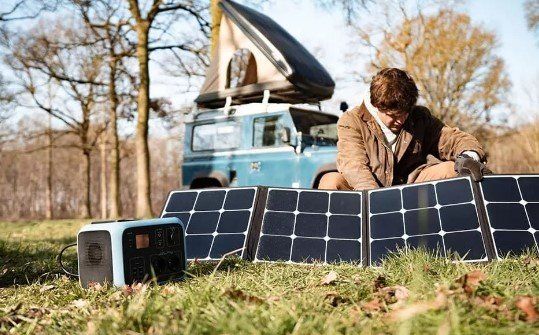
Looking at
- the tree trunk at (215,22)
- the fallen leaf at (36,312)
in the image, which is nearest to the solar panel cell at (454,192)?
the fallen leaf at (36,312)

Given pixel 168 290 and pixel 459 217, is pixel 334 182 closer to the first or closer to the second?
pixel 459 217

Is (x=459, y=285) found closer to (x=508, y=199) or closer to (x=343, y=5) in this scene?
(x=508, y=199)

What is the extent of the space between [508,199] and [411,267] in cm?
127

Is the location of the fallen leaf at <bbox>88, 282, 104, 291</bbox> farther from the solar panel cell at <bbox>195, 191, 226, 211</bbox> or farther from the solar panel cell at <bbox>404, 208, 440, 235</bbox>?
the solar panel cell at <bbox>404, 208, 440, 235</bbox>

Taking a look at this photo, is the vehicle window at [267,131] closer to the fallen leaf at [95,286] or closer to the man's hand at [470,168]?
the man's hand at [470,168]

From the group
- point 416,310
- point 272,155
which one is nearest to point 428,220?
point 416,310

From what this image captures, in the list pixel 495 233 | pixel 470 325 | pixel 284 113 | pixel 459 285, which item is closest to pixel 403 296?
pixel 459 285

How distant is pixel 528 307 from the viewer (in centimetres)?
181

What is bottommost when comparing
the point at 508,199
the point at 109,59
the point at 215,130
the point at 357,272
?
the point at 357,272

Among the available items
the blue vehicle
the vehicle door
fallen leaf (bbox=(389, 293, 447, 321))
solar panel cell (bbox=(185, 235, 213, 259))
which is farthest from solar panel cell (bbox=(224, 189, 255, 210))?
the vehicle door

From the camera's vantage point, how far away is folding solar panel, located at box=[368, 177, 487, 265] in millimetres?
3615

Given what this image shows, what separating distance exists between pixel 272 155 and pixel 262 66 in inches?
67.6

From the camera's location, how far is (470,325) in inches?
65.1

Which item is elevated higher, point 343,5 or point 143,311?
point 343,5
